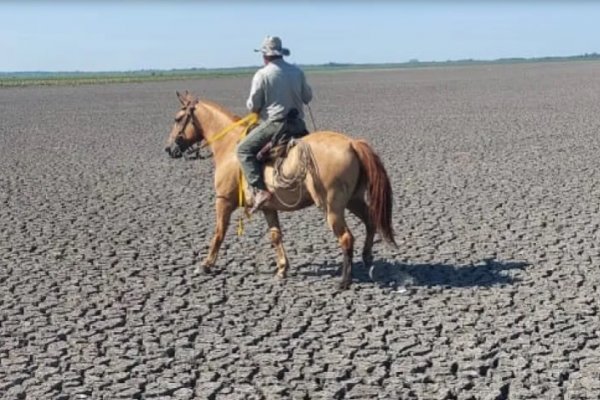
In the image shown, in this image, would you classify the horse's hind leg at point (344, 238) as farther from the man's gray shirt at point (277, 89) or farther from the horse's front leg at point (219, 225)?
the horse's front leg at point (219, 225)

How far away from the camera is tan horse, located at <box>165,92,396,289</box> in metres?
7.91

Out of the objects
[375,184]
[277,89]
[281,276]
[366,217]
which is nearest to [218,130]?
[277,89]

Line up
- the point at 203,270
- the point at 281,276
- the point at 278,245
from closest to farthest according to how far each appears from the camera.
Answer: the point at 281,276 < the point at 278,245 < the point at 203,270

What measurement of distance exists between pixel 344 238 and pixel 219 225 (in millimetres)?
1498

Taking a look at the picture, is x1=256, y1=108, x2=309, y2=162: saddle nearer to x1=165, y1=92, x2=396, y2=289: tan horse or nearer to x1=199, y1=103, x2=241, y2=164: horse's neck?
x1=165, y1=92, x2=396, y2=289: tan horse

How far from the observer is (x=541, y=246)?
9.69m

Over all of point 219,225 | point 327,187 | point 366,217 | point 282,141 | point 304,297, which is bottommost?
point 304,297

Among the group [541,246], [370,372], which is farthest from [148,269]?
[541,246]

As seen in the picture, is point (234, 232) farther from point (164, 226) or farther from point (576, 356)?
point (576, 356)

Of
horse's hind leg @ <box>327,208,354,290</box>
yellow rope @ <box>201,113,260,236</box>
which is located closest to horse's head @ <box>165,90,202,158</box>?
yellow rope @ <box>201,113,260,236</box>

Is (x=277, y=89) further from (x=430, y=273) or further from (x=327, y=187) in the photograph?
(x=430, y=273)

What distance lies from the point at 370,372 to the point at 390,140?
56.1 ft

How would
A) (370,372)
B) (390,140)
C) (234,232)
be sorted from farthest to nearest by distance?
(390,140), (234,232), (370,372)

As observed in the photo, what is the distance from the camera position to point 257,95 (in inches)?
326
